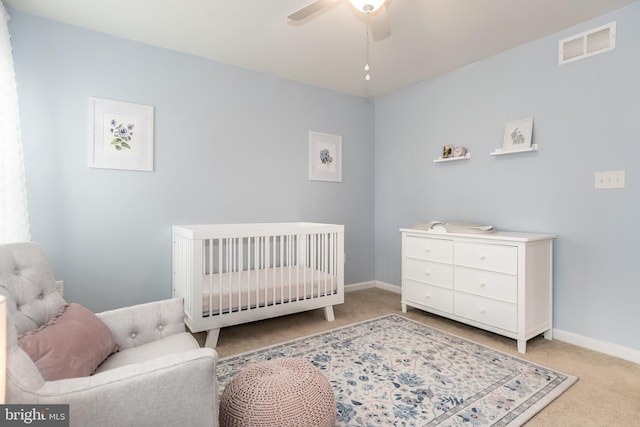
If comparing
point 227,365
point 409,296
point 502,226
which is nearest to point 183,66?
point 227,365

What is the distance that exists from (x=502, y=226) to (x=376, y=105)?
7.03 feet

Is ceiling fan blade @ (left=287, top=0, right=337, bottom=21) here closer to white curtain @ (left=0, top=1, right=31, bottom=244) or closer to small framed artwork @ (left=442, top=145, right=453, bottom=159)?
white curtain @ (left=0, top=1, right=31, bottom=244)

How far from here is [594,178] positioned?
7.61 feet

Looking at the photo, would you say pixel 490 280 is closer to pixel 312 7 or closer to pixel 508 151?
pixel 508 151

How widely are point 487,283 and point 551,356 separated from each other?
0.60m

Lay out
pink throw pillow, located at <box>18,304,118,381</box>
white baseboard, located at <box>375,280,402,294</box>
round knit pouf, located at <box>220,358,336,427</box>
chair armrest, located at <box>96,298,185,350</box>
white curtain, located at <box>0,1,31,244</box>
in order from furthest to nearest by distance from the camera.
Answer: white baseboard, located at <box>375,280,402,294</box>
white curtain, located at <box>0,1,31,244</box>
chair armrest, located at <box>96,298,185,350</box>
round knit pouf, located at <box>220,358,336,427</box>
pink throw pillow, located at <box>18,304,118,381</box>

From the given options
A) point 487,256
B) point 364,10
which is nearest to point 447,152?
point 487,256

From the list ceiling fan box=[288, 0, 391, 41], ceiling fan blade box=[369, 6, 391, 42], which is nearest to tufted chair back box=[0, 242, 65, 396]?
ceiling fan box=[288, 0, 391, 41]

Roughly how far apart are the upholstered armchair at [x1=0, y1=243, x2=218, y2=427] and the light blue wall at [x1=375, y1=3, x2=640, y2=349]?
2.66 meters

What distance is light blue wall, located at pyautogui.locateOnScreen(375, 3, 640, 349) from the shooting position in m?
2.18

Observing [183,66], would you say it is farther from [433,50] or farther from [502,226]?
[502,226]

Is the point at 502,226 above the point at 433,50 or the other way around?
the other way around

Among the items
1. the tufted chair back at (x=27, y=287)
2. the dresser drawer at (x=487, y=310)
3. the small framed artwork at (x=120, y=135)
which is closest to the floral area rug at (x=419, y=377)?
the dresser drawer at (x=487, y=310)

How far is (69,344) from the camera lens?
1145 mm
